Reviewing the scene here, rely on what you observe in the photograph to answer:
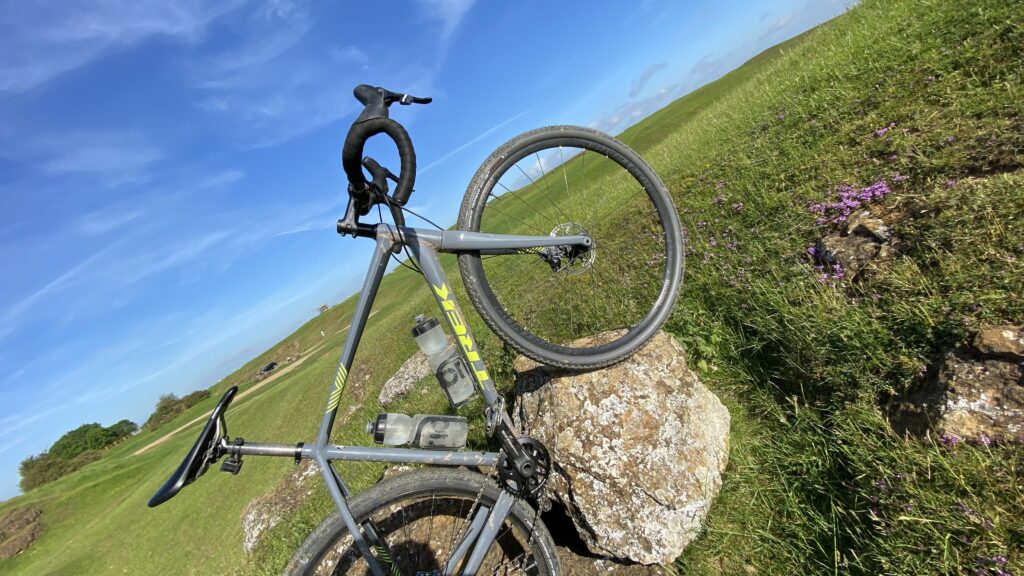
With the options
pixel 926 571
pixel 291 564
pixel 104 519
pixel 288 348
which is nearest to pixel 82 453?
pixel 288 348

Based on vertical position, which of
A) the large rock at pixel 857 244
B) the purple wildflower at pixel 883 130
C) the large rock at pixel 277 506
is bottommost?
the large rock at pixel 277 506

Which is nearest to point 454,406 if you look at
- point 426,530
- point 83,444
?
point 426,530

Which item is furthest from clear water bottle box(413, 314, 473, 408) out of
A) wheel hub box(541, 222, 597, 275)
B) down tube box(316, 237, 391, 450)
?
wheel hub box(541, 222, 597, 275)

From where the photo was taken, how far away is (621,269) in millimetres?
4492

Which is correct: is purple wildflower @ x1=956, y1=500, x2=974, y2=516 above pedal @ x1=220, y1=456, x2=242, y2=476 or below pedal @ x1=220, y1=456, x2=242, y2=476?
below

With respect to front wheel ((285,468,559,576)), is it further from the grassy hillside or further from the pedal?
the grassy hillside

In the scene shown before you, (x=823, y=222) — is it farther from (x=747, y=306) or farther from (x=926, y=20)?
(x=926, y=20)

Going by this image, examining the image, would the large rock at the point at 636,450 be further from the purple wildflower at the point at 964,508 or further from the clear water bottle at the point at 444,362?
the purple wildflower at the point at 964,508

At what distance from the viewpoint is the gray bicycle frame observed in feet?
7.14

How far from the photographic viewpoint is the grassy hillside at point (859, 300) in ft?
6.08

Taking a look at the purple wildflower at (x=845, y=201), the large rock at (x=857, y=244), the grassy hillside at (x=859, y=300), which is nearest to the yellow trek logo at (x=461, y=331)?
the grassy hillside at (x=859, y=300)

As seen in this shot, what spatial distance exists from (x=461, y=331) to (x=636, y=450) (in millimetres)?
1374

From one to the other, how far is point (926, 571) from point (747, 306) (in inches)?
79.5

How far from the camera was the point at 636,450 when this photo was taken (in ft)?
8.87
